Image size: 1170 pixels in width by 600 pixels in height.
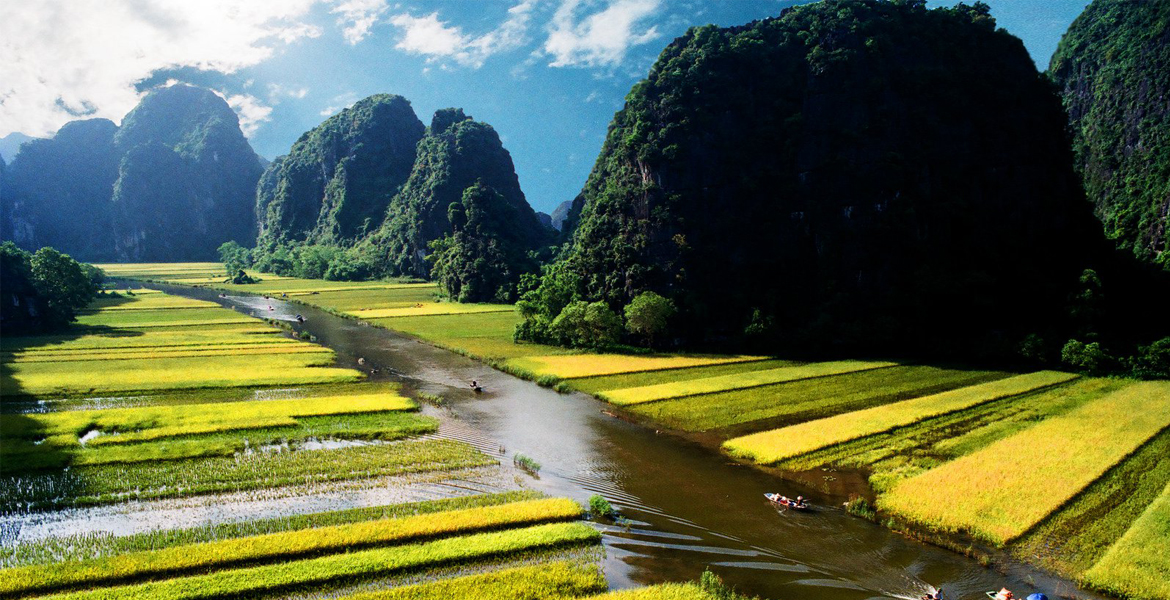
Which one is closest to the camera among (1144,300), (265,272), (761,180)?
(1144,300)

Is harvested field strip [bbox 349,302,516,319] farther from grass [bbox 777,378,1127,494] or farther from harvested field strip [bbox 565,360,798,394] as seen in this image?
grass [bbox 777,378,1127,494]

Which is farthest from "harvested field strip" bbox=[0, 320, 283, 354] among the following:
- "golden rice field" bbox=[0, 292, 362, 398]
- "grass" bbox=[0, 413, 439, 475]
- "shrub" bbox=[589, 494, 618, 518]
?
"shrub" bbox=[589, 494, 618, 518]

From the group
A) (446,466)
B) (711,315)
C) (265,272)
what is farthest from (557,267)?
(265,272)

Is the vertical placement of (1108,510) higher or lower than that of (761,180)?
lower

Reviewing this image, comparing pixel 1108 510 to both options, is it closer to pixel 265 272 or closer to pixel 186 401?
pixel 186 401

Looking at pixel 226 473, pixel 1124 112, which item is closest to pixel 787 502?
pixel 226 473
